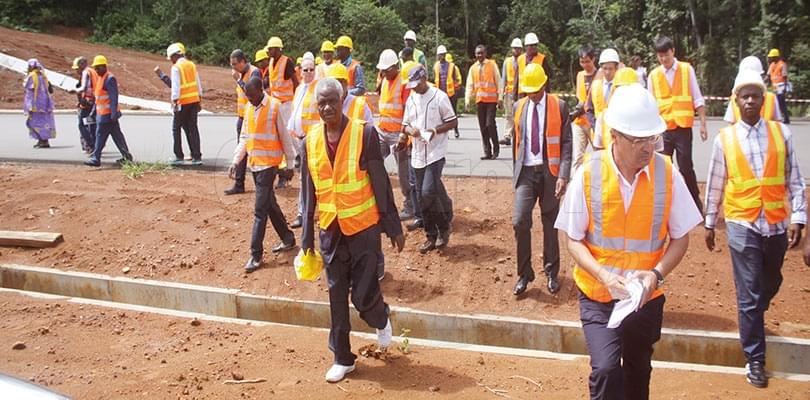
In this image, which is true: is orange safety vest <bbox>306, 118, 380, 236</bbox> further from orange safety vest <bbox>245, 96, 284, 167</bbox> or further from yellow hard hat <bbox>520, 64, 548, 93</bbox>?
orange safety vest <bbox>245, 96, 284, 167</bbox>

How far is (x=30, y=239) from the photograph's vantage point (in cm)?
937

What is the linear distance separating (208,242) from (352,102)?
2483 mm

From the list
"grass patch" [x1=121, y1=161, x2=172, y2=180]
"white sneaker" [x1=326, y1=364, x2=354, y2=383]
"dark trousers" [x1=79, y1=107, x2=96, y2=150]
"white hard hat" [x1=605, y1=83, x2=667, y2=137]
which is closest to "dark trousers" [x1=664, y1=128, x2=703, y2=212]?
"white sneaker" [x1=326, y1=364, x2=354, y2=383]

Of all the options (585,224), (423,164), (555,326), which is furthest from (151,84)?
(585,224)

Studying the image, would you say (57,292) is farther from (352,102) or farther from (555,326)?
(555,326)

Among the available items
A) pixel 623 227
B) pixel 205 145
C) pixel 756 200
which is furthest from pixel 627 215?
pixel 205 145

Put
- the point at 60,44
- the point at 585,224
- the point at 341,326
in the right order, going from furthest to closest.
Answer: the point at 60,44
the point at 341,326
the point at 585,224

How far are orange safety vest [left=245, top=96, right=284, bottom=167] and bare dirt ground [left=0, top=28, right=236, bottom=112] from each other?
1749 centimetres

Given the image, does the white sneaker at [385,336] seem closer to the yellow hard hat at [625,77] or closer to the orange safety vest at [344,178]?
the orange safety vest at [344,178]

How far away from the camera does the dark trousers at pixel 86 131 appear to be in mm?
13656

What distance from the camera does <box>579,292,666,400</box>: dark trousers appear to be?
3.74m

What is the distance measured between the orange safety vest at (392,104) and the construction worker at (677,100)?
2843 mm

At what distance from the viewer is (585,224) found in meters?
3.88

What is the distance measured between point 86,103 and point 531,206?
9.58m
